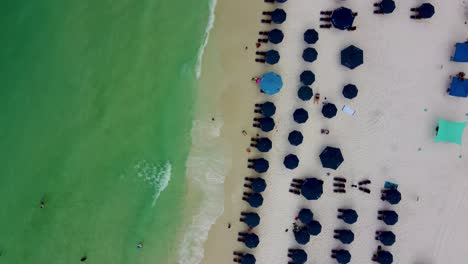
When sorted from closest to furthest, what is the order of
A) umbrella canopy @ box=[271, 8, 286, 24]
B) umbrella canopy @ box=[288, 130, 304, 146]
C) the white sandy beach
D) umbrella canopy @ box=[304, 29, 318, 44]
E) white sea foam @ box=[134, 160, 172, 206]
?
umbrella canopy @ box=[271, 8, 286, 24]
umbrella canopy @ box=[304, 29, 318, 44]
umbrella canopy @ box=[288, 130, 304, 146]
the white sandy beach
white sea foam @ box=[134, 160, 172, 206]

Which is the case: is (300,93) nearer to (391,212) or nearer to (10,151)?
(391,212)

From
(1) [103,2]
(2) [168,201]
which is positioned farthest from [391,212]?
(1) [103,2]

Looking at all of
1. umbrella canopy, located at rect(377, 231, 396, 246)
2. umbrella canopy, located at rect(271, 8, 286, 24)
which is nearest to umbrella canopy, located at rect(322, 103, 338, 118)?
umbrella canopy, located at rect(271, 8, 286, 24)

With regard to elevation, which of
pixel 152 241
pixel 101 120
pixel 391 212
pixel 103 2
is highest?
pixel 103 2

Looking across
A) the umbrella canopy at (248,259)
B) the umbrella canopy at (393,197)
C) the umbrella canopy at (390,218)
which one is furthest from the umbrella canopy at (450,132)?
the umbrella canopy at (248,259)

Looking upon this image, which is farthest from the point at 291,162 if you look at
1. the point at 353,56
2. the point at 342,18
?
the point at 342,18

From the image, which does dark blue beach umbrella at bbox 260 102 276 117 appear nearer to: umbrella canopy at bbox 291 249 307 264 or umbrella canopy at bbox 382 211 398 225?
umbrella canopy at bbox 291 249 307 264

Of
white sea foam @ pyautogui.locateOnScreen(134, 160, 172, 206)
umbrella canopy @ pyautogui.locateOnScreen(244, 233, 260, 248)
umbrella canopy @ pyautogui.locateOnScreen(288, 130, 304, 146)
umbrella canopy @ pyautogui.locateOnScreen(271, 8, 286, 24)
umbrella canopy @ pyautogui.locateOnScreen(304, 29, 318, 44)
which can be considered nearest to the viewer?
umbrella canopy @ pyautogui.locateOnScreen(271, 8, 286, 24)
